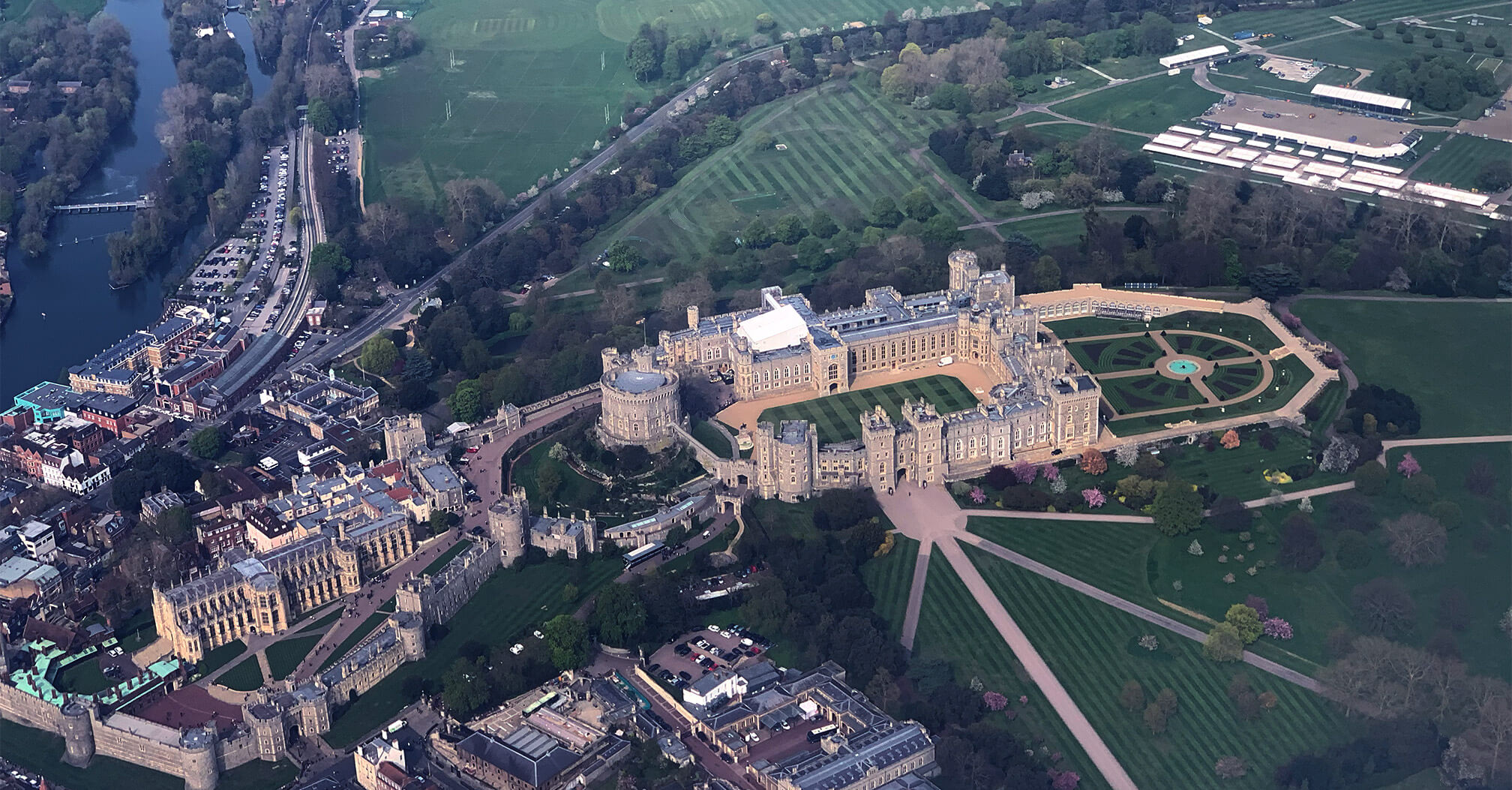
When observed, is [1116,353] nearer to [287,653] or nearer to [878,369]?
[878,369]

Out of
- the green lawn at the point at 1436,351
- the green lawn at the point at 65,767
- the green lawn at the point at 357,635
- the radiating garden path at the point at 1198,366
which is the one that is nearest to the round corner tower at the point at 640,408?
the green lawn at the point at 357,635

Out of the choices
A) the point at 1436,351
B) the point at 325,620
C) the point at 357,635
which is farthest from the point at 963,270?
the point at 325,620

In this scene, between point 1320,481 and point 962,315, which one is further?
point 962,315

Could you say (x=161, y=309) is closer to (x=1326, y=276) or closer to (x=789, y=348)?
(x=789, y=348)

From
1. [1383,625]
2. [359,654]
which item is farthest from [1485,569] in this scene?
[359,654]

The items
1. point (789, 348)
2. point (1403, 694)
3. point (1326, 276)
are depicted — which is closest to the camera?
point (1403, 694)
